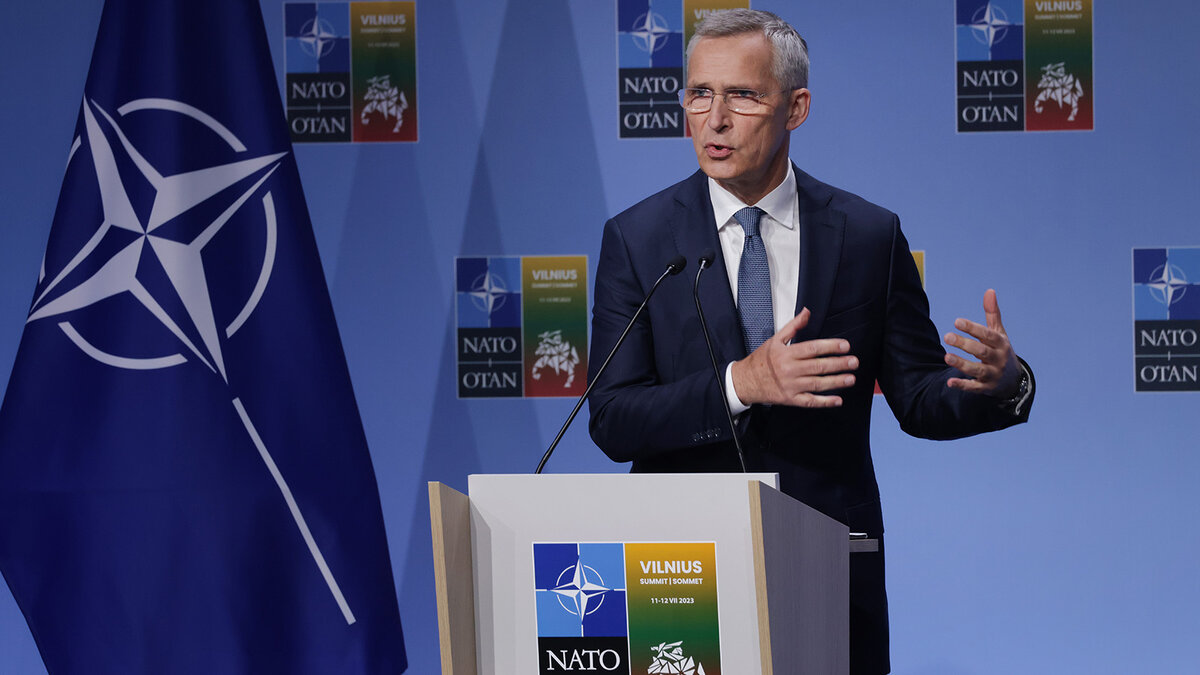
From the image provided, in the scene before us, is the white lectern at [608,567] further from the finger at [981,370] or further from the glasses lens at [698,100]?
the glasses lens at [698,100]

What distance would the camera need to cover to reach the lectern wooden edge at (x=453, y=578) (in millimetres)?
1291

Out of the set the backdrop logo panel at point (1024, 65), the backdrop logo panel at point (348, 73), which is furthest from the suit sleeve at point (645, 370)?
the backdrop logo panel at point (1024, 65)

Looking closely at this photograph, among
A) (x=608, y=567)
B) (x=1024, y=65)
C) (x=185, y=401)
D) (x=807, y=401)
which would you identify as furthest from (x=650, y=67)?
(x=608, y=567)

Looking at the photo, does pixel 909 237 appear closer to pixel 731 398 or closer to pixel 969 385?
pixel 969 385

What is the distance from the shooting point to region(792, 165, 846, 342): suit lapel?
2021mm

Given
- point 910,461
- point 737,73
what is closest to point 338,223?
point 737,73

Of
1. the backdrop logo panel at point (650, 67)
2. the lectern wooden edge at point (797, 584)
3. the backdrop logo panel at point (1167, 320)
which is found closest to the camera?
the lectern wooden edge at point (797, 584)

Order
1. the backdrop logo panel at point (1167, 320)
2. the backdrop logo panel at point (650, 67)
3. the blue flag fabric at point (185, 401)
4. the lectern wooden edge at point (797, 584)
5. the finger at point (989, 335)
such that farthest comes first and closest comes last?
the backdrop logo panel at point (650, 67), the backdrop logo panel at point (1167, 320), the blue flag fabric at point (185, 401), the finger at point (989, 335), the lectern wooden edge at point (797, 584)

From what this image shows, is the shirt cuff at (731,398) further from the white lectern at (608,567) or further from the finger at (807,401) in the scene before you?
the white lectern at (608,567)

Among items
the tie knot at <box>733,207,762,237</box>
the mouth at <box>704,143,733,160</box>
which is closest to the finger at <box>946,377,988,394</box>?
the tie knot at <box>733,207,762,237</box>

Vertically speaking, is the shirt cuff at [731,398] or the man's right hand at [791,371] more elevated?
the man's right hand at [791,371]

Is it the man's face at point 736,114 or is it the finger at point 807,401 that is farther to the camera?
the man's face at point 736,114

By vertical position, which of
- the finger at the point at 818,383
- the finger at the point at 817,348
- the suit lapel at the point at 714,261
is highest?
the suit lapel at the point at 714,261

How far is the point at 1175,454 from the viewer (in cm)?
304
